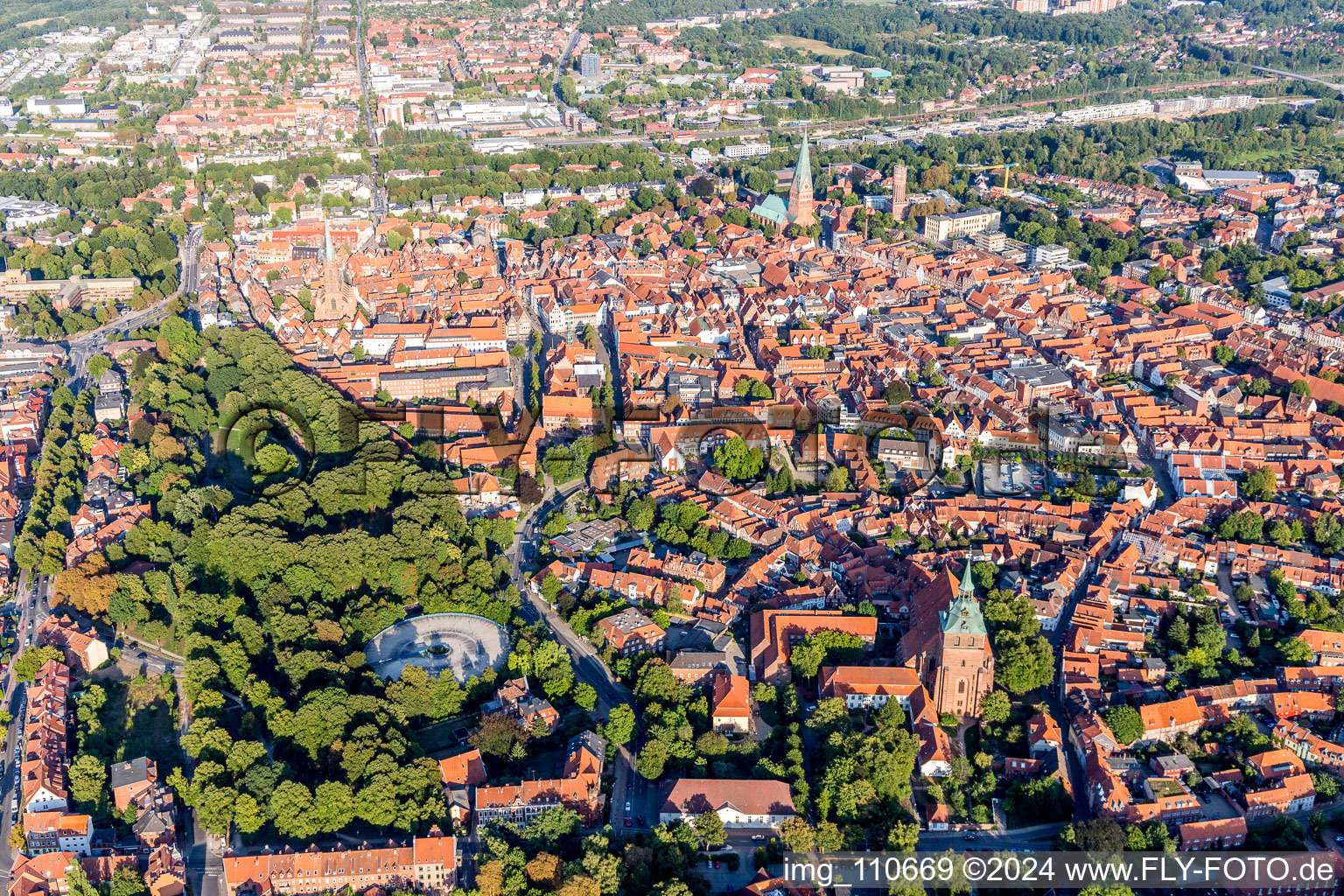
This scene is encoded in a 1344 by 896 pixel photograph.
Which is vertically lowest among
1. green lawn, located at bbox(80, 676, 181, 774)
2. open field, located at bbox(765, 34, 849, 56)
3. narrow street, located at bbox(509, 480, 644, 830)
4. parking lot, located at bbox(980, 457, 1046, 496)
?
parking lot, located at bbox(980, 457, 1046, 496)

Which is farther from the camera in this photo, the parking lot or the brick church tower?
the parking lot

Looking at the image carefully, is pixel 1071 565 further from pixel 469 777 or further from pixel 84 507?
pixel 84 507

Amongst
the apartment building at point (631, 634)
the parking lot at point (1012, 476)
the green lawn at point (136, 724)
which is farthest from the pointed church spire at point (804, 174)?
the green lawn at point (136, 724)

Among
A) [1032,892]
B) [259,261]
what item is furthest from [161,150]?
[1032,892]

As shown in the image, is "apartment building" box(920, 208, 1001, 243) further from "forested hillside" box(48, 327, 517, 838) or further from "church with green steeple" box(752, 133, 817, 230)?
"forested hillside" box(48, 327, 517, 838)

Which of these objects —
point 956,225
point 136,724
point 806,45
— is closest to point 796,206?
point 956,225

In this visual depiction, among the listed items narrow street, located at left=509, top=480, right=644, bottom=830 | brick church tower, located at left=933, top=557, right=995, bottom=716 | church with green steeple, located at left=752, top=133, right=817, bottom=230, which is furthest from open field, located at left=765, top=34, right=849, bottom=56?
brick church tower, located at left=933, top=557, right=995, bottom=716
